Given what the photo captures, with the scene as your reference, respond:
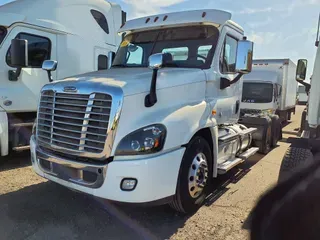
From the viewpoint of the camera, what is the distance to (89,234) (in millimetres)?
3520

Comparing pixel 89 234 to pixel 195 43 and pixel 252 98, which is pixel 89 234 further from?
pixel 252 98

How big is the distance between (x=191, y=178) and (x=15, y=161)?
4268 millimetres

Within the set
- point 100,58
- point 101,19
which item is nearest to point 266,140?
point 100,58

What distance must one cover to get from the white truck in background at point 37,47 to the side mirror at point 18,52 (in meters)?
0.02

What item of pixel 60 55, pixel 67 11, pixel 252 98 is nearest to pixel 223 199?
pixel 60 55

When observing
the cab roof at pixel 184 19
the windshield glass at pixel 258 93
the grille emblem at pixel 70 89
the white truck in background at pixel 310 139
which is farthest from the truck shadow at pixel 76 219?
the windshield glass at pixel 258 93

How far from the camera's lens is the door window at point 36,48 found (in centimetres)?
604

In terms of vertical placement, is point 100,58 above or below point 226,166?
above

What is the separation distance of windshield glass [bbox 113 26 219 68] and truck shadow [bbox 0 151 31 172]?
2896 mm

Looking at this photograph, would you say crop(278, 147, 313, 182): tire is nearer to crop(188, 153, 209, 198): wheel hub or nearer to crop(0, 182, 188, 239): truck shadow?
crop(188, 153, 209, 198): wheel hub

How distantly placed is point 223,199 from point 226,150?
855mm

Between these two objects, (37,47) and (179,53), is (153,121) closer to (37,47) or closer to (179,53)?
(179,53)

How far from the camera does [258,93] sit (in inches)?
499

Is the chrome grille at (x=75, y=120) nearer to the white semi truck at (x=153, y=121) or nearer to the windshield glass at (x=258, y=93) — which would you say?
the white semi truck at (x=153, y=121)
